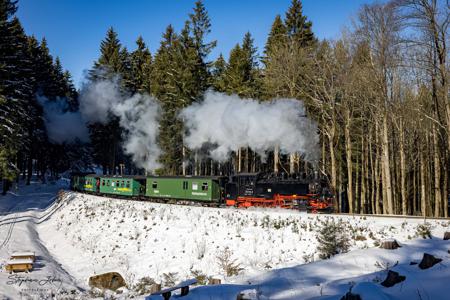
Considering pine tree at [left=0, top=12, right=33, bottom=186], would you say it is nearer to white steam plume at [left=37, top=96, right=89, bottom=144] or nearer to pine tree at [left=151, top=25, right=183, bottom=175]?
white steam plume at [left=37, top=96, right=89, bottom=144]

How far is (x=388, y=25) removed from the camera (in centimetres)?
1880

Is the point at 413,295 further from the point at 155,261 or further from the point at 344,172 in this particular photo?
the point at 344,172

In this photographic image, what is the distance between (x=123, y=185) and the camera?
→ 30.5m

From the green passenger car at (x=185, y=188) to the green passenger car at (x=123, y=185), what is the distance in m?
1.24

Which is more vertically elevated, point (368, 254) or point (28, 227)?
point (368, 254)

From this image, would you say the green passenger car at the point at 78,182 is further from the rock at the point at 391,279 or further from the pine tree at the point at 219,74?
the rock at the point at 391,279

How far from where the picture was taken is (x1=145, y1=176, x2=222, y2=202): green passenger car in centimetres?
2383

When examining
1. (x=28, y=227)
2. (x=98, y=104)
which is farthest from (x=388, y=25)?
(x=98, y=104)

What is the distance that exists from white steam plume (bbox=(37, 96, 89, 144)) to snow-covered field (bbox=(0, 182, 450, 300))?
65.7ft

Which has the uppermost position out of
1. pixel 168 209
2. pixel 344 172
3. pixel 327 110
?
pixel 327 110

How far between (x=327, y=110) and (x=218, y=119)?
9710 mm

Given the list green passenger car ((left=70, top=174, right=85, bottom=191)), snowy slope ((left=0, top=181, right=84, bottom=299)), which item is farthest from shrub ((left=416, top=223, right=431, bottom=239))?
green passenger car ((left=70, top=174, right=85, bottom=191))

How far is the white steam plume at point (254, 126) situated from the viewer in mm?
24906

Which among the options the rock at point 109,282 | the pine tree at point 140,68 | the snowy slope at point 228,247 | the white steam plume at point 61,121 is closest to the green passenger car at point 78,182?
the white steam plume at point 61,121
